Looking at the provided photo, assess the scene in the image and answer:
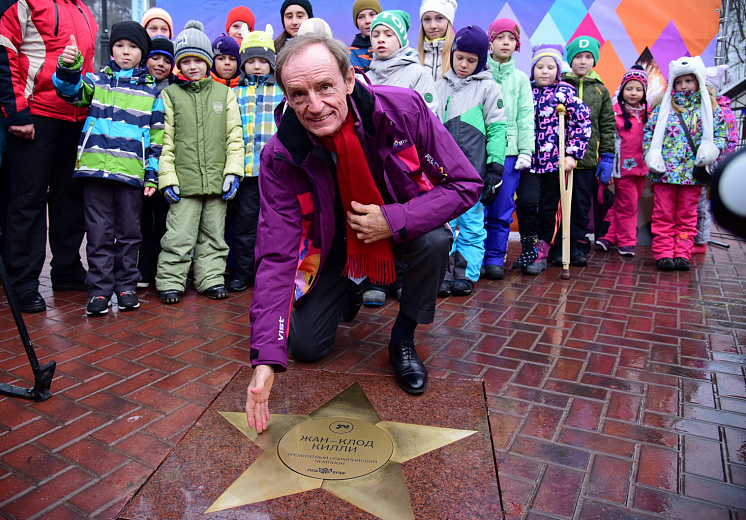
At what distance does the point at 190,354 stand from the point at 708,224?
5.86 meters

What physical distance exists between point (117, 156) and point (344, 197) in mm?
2138

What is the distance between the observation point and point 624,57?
6273mm

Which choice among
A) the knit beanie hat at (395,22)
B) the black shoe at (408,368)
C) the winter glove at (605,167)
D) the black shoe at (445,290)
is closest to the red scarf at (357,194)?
the black shoe at (408,368)

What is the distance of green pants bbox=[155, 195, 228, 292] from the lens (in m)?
4.17

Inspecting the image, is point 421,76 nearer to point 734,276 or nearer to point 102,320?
point 102,320

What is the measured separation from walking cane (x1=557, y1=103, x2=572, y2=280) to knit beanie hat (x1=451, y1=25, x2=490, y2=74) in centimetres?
103

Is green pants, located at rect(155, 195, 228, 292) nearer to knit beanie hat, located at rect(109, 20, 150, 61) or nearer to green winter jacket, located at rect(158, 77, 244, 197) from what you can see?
green winter jacket, located at rect(158, 77, 244, 197)

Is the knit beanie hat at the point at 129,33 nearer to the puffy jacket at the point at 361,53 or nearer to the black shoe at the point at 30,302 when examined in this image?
the puffy jacket at the point at 361,53

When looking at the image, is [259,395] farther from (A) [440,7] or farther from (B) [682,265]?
(B) [682,265]

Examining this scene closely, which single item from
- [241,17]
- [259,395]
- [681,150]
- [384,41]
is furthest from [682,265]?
[241,17]

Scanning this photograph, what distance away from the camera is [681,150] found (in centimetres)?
519

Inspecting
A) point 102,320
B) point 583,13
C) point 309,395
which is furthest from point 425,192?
point 583,13

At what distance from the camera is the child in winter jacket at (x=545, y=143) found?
5016 millimetres

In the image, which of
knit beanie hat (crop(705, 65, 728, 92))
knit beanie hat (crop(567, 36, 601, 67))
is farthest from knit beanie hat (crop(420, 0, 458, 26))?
knit beanie hat (crop(705, 65, 728, 92))
